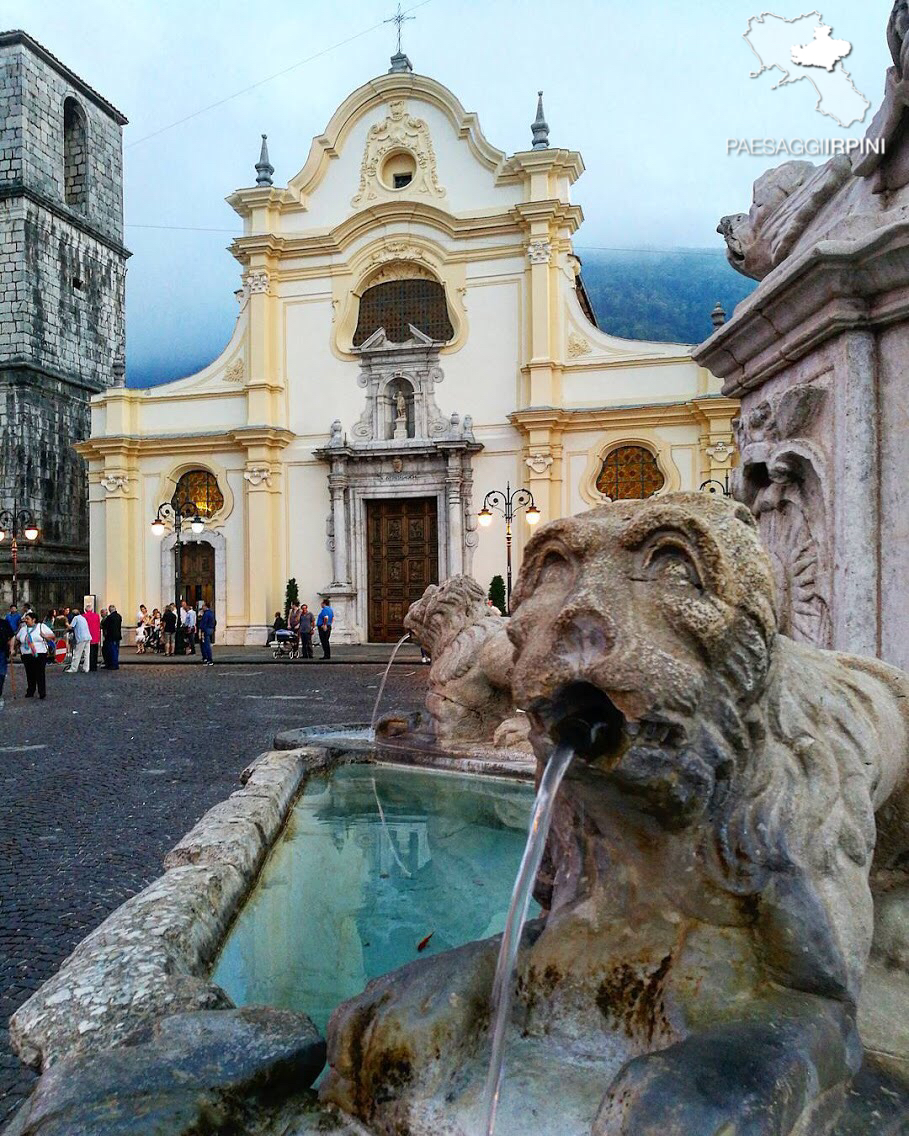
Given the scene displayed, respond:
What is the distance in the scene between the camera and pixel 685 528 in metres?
1.35

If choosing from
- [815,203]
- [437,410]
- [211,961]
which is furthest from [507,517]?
[211,961]

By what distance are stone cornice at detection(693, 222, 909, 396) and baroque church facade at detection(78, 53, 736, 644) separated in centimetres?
1781

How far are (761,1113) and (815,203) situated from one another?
→ 143 inches

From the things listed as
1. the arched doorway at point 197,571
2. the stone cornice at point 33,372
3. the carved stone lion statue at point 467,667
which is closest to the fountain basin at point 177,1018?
the carved stone lion statue at point 467,667

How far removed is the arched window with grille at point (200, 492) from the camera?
78.9 ft

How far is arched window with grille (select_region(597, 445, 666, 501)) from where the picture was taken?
2178 centimetres

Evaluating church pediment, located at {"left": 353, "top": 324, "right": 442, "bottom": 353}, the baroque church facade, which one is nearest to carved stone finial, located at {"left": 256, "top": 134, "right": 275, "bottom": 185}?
the baroque church facade

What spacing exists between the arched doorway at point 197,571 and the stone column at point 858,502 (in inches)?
876

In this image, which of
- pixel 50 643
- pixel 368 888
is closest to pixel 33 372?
pixel 50 643

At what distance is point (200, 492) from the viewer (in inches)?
957

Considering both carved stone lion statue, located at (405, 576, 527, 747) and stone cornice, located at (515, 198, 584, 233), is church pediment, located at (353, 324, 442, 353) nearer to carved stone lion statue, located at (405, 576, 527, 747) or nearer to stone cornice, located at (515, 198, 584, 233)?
stone cornice, located at (515, 198, 584, 233)

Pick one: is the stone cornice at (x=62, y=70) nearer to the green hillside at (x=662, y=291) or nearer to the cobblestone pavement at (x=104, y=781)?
the cobblestone pavement at (x=104, y=781)

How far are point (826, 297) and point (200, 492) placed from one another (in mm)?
22817

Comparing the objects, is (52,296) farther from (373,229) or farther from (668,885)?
(668,885)
